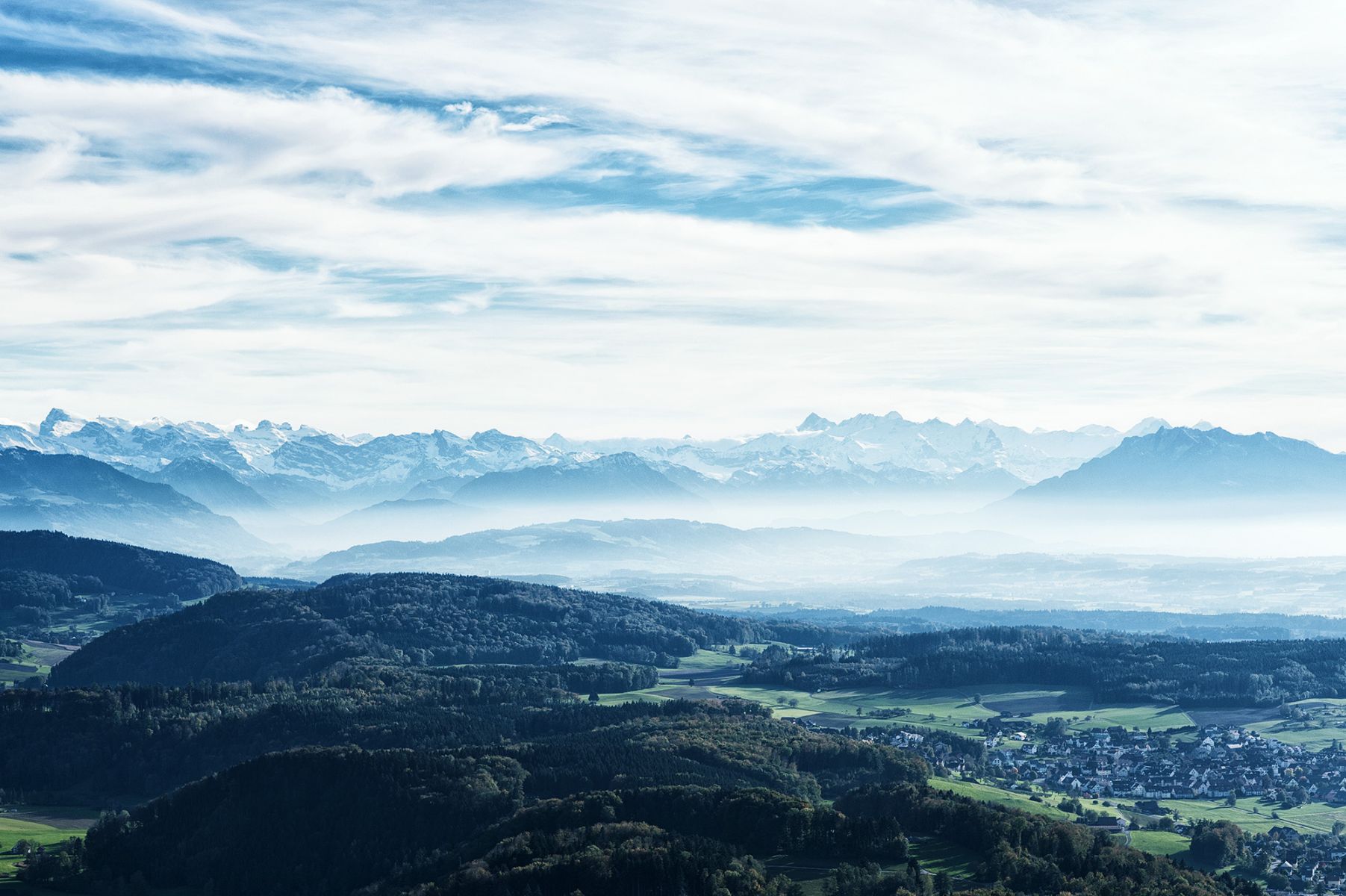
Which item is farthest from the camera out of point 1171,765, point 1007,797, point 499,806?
point 1171,765

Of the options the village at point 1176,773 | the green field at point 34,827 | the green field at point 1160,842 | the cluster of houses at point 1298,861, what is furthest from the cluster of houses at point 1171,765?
the green field at point 34,827

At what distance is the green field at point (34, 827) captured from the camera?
126250 millimetres

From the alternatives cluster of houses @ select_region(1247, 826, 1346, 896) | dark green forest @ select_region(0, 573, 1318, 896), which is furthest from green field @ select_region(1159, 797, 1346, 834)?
dark green forest @ select_region(0, 573, 1318, 896)

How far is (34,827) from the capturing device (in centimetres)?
14788

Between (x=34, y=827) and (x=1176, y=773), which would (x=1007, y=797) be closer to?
(x=1176, y=773)

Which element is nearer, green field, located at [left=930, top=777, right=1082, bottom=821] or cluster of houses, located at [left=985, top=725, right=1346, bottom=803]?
green field, located at [left=930, top=777, right=1082, bottom=821]

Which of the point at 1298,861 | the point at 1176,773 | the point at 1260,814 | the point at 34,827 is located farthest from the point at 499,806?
the point at 1176,773

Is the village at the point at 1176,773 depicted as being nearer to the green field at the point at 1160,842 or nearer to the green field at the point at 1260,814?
the green field at the point at 1260,814

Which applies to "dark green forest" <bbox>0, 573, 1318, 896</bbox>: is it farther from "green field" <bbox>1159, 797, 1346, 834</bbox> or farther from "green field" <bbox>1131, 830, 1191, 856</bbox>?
"green field" <bbox>1159, 797, 1346, 834</bbox>

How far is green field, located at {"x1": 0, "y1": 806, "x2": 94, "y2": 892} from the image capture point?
414ft

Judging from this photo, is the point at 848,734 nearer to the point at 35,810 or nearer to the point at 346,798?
the point at 346,798

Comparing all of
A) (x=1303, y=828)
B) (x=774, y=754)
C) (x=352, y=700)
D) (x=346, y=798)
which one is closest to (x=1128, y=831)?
(x=1303, y=828)

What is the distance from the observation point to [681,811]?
117m

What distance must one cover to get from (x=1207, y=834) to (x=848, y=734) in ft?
203
